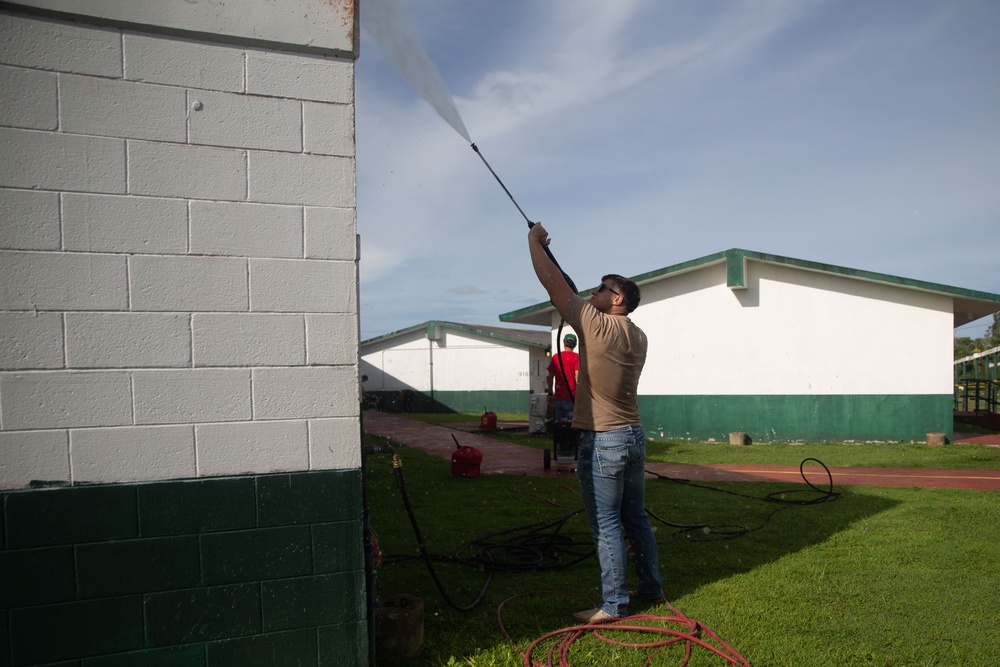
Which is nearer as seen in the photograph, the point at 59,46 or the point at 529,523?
the point at 59,46

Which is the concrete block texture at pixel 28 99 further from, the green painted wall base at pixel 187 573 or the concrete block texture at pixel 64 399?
the green painted wall base at pixel 187 573

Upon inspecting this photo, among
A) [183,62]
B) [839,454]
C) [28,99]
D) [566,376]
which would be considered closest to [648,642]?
[183,62]

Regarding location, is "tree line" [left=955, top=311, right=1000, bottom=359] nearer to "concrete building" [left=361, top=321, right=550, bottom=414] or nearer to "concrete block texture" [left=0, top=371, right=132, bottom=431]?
"concrete building" [left=361, top=321, right=550, bottom=414]

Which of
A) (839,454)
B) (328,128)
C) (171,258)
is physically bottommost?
(839,454)

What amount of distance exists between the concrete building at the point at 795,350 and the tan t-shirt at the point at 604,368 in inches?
448

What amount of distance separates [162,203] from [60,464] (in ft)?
4.05

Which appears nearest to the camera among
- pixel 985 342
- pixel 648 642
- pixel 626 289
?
pixel 648 642

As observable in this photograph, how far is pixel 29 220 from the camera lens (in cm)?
302

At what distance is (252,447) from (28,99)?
1813 millimetres

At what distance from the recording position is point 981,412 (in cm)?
2061

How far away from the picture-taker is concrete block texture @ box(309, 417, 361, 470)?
338cm

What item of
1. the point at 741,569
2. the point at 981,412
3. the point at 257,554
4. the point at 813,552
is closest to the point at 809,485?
the point at 813,552

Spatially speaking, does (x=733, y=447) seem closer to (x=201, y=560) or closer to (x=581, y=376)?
(x=581, y=376)

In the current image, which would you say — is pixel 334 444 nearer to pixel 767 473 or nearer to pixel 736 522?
pixel 736 522
